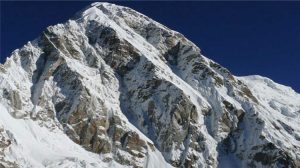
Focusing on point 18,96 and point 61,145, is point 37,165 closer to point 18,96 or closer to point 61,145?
point 61,145

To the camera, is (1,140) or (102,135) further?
(102,135)

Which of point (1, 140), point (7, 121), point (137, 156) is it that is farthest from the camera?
point (137, 156)

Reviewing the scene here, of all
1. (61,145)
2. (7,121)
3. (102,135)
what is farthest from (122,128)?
(7,121)

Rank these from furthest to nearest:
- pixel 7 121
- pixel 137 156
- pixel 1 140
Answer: pixel 137 156, pixel 7 121, pixel 1 140

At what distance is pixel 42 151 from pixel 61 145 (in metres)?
9.24

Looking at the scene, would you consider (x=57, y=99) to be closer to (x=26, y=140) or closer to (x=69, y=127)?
(x=69, y=127)

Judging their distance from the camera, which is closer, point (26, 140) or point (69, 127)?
point (26, 140)

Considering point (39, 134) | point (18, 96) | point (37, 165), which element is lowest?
point (37, 165)

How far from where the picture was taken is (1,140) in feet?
554

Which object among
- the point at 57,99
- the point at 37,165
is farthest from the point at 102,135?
the point at 37,165

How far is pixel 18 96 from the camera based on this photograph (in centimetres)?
19050

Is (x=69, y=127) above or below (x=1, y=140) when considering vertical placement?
above

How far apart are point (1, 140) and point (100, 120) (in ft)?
124

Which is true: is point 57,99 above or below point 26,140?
above
